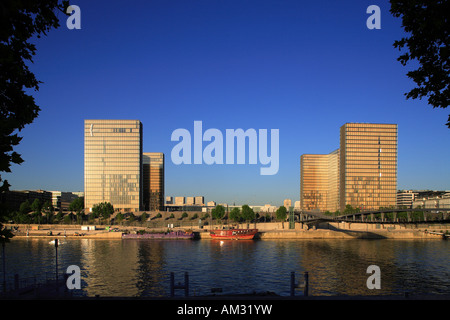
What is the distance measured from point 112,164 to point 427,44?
16739 cm

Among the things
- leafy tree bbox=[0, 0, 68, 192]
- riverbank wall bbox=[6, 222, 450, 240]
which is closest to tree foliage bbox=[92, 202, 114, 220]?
riverbank wall bbox=[6, 222, 450, 240]

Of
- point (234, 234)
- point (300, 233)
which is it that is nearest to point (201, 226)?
point (234, 234)

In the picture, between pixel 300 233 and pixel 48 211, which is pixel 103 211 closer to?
pixel 48 211

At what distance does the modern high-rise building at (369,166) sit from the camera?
18138 centimetres

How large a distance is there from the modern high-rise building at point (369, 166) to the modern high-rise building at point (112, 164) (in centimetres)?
11085

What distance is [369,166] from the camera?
184 metres

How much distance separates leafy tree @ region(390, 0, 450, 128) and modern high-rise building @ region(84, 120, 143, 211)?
532ft

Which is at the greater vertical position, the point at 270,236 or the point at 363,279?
the point at 363,279

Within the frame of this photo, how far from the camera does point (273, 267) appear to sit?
176 ft

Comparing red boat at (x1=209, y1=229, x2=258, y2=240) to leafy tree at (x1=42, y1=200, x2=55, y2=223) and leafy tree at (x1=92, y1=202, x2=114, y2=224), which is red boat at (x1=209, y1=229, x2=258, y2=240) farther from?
leafy tree at (x1=42, y1=200, x2=55, y2=223)
